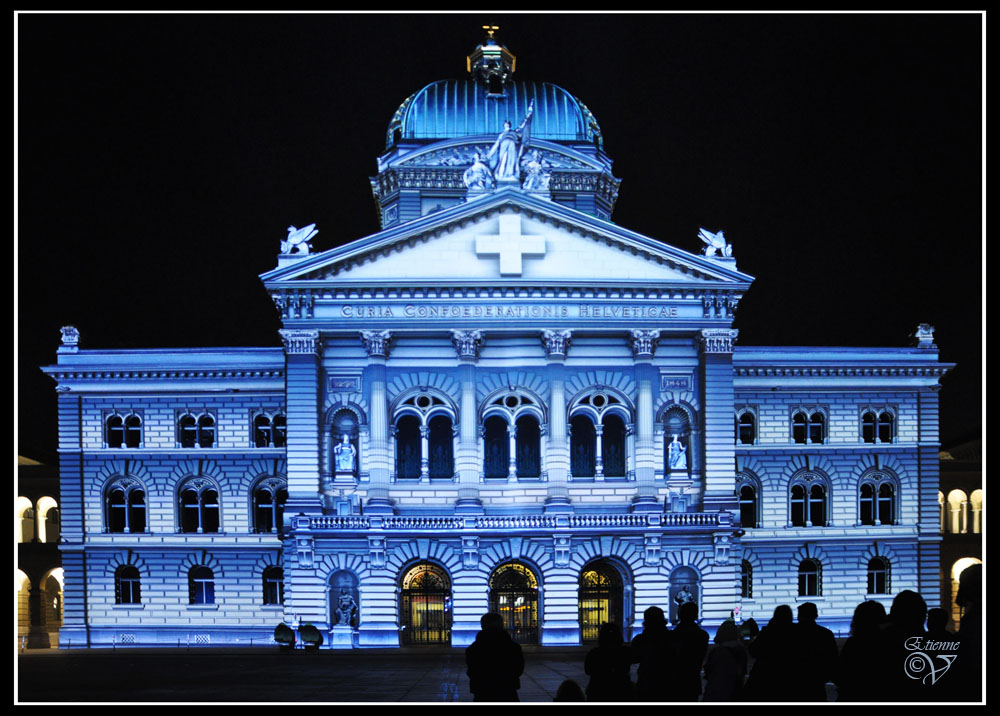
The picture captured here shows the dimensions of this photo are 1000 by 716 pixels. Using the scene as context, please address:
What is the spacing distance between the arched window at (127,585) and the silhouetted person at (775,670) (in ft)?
149

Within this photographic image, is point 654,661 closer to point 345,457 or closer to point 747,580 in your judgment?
point 345,457

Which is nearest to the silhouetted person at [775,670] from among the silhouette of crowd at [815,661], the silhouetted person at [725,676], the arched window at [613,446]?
the silhouette of crowd at [815,661]

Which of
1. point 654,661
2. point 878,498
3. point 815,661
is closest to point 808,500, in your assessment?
point 878,498

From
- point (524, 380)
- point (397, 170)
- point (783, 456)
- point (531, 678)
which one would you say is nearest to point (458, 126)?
point (397, 170)

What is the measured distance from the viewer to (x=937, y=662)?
19.7m

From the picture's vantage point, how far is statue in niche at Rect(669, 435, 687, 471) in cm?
5434

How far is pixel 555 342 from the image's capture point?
5362 centimetres

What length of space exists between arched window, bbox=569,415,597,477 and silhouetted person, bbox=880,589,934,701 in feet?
117

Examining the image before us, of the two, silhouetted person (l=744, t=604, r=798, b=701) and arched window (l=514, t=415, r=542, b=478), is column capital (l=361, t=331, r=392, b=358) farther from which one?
silhouetted person (l=744, t=604, r=798, b=701)

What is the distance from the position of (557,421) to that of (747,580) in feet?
45.4

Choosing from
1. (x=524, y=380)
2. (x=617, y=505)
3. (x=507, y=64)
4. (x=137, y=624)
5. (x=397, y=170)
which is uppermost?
(x=507, y=64)

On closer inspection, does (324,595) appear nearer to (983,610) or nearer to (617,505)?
(617,505)

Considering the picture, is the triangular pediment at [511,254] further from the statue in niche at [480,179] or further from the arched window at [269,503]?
the arched window at [269,503]

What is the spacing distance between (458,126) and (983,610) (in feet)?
175
